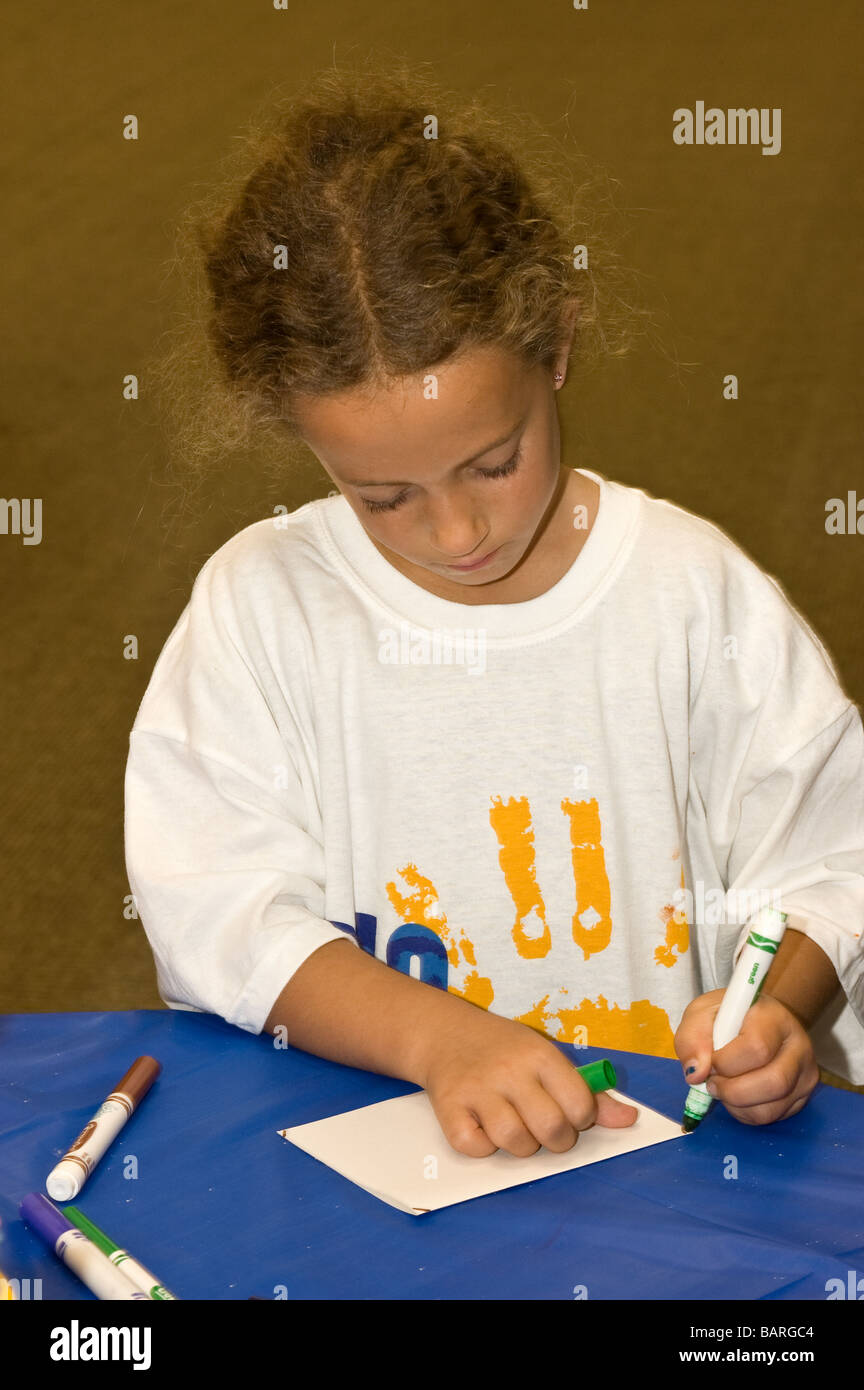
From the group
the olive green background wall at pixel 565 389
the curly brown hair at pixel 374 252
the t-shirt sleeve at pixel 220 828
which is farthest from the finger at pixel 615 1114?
the olive green background wall at pixel 565 389

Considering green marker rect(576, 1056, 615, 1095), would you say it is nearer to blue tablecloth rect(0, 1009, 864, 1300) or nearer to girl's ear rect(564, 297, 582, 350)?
blue tablecloth rect(0, 1009, 864, 1300)

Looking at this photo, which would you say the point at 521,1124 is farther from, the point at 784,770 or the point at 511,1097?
the point at 784,770

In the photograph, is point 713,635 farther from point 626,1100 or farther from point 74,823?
point 74,823

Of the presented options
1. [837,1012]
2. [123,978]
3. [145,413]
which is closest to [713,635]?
[837,1012]

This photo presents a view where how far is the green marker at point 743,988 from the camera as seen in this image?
814 millimetres

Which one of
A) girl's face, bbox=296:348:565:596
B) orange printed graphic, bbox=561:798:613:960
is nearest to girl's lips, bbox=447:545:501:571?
girl's face, bbox=296:348:565:596

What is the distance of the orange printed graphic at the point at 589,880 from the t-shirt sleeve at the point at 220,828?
216 millimetres

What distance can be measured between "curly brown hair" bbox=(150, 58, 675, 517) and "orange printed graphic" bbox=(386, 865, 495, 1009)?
39 cm

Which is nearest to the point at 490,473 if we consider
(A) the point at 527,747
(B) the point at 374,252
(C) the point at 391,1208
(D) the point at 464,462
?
(D) the point at 464,462

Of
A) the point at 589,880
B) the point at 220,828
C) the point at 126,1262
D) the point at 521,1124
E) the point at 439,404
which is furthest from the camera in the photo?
the point at 589,880

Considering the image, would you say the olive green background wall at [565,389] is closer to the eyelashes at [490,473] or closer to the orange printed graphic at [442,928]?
the orange printed graphic at [442,928]

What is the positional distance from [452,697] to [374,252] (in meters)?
0.38

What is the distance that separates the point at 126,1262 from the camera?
710mm
